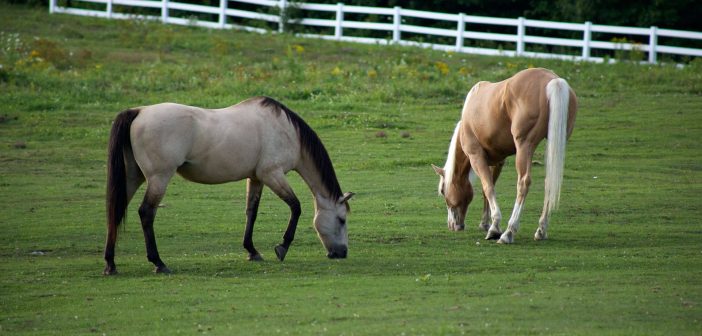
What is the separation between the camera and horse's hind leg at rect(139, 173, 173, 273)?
400 inches

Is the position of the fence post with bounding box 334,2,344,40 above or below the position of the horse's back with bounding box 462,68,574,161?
above

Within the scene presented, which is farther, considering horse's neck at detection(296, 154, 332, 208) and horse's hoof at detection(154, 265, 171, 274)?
horse's neck at detection(296, 154, 332, 208)

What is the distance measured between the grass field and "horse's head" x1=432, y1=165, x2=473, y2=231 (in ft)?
0.79

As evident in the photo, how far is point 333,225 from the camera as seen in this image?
1124 centimetres

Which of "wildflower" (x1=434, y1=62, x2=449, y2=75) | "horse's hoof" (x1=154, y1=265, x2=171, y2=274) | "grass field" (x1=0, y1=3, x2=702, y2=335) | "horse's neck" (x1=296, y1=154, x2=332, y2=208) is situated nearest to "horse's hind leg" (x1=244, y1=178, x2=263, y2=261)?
"grass field" (x1=0, y1=3, x2=702, y2=335)

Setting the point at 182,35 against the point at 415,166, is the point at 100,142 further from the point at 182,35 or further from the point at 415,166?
the point at 182,35

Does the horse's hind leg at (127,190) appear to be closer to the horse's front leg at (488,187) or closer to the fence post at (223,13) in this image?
the horse's front leg at (488,187)

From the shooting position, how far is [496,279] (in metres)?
9.77

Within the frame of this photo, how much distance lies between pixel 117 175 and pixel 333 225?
2.57 meters

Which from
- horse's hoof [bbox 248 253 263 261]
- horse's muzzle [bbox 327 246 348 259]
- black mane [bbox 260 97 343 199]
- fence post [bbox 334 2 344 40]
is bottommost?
horse's hoof [bbox 248 253 263 261]

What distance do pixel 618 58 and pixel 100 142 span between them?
15.7m

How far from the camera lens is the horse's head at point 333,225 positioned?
1122 cm

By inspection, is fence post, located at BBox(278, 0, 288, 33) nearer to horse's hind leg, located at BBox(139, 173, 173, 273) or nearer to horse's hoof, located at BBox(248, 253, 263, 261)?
horse's hoof, located at BBox(248, 253, 263, 261)

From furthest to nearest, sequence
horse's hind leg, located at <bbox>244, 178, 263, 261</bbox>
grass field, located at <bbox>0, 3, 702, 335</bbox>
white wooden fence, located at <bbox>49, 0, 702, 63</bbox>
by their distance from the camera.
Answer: white wooden fence, located at <bbox>49, 0, 702, 63</bbox> → horse's hind leg, located at <bbox>244, 178, 263, 261</bbox> → grass field, located at <bbox>0, 3, 702, 335</bbox>
